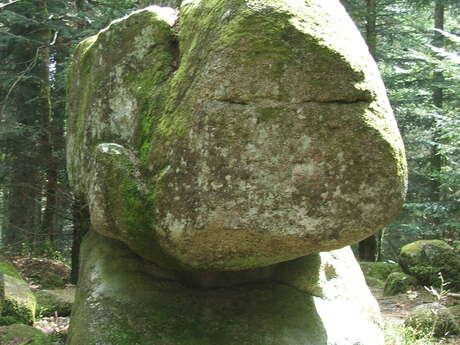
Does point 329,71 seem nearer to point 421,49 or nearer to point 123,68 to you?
point 123,68

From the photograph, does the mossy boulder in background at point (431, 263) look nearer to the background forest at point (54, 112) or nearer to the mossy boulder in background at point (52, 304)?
the background forest at point (54, 112)

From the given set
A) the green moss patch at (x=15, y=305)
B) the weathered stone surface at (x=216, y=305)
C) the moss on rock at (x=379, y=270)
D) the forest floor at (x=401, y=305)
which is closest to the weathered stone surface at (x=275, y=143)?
the weathered stone surface at (x=216, y=305)

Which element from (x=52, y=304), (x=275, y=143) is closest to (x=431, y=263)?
(x=52, y=304)

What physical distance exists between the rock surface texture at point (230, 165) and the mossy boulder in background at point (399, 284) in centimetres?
573

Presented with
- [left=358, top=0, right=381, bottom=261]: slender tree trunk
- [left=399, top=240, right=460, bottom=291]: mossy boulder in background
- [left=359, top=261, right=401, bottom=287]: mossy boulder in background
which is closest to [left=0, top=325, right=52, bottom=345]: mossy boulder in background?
[left=399, top=240, right=460, bottom=291]: mossy boulder in background

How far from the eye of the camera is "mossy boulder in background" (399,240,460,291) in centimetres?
973

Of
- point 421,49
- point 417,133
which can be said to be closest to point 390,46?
point 421,49

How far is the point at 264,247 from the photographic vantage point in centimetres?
342

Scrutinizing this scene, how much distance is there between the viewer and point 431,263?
10.2 metres

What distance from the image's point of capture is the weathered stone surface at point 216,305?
4.08 meters

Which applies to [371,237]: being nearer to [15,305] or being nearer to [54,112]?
[54,112]

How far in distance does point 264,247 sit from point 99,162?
150 centimetres

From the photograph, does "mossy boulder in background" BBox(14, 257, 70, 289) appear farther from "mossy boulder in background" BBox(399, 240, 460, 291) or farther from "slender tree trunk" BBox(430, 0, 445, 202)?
"slender tree trunk" BBox(430, 0, 445, 202)

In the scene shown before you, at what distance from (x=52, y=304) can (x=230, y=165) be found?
4803 millimetres
